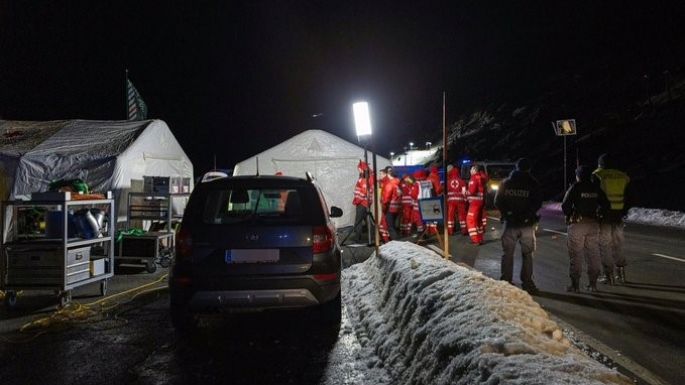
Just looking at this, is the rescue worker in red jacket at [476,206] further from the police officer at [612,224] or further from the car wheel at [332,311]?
the car wheel at [332,311]

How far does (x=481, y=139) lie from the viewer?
2950 inches

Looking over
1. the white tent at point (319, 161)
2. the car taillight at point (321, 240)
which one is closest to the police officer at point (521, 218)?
the car taillight at point (321, 240)

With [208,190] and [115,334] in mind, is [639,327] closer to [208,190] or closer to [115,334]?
[208,190]

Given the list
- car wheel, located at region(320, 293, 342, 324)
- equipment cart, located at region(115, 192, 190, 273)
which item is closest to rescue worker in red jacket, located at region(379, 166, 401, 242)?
equipment cart, located at region(115, 192, 190, 273)

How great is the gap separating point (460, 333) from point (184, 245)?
2.99 m

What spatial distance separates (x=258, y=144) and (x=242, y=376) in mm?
79203

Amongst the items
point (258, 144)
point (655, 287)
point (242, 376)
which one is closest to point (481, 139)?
point (258, 144)

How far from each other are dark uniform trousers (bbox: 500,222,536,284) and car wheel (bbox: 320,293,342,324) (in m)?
3.07

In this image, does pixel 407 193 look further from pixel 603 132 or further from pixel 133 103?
pixel 603 132

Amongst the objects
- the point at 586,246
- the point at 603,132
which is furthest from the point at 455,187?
the point at 603,132

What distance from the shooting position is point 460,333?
3834 mm

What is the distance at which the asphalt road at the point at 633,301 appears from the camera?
4.96 m

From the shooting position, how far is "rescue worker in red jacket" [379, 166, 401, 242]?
14.1 m

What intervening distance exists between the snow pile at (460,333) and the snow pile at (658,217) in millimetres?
15202
